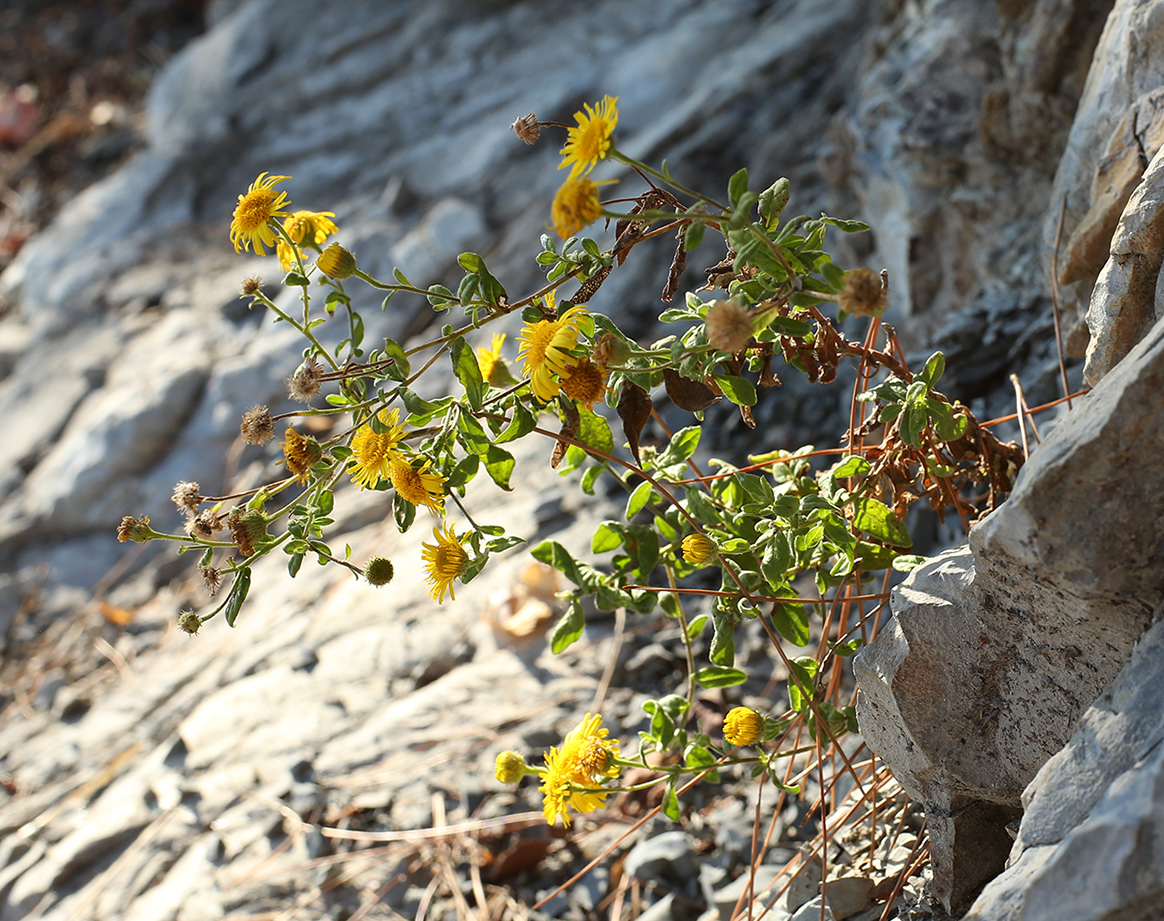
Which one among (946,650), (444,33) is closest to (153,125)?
(444,33)

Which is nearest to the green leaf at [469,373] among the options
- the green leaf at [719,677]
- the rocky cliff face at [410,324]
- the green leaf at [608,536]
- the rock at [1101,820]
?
the green leaf at [608,536]

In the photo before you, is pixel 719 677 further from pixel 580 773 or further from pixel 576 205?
pixel 576 205

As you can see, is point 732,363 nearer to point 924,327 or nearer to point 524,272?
point 924,327

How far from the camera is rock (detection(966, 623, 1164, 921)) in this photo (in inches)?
31.7

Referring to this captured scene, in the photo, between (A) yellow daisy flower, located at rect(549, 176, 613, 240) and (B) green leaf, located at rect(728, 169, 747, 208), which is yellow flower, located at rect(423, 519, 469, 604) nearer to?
(A) yellow daisy flower, located at rect(549, 176, 613, 240)

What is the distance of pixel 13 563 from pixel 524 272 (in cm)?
272

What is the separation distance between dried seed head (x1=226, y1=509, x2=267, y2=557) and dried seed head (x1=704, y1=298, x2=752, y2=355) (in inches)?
27.3

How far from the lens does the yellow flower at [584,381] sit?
1197mm

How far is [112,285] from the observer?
16.6ft

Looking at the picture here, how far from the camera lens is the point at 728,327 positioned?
3.28 ft

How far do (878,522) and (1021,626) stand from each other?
252mm

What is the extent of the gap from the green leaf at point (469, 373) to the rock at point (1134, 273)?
93 cm

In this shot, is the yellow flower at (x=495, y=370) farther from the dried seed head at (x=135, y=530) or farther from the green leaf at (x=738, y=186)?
the dried seed head at (x=135, y=530)

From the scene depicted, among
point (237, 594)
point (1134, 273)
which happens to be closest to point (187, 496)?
point (237, 594)
